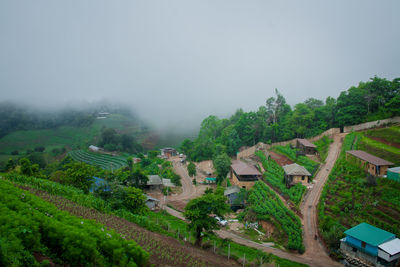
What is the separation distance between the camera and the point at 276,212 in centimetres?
2405

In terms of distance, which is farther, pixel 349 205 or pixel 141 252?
pixel 349 205

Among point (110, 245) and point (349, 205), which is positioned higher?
point (110, 245)

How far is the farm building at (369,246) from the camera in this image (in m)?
16.0

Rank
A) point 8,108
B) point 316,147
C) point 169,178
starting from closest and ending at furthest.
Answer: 1. point 316,147
2. point 169,178
3. point 8,108

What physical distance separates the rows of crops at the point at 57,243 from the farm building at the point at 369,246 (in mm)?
16008

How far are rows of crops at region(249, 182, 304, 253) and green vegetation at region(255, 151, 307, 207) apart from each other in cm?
123

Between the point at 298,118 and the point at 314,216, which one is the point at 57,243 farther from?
the point at 298,118

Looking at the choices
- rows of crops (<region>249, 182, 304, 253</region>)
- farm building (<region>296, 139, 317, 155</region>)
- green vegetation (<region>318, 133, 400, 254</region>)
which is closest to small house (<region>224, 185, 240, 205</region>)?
rows of crops (<region>249, 182, 304, 253</region>)

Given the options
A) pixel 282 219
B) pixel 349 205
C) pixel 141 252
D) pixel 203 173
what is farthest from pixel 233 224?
pixel 203 173

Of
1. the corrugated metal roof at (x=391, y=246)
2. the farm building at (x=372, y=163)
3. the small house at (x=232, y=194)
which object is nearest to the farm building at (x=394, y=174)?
the farm building at (x=372, y=163)

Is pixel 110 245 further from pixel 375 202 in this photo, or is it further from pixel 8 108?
pixel 8 108

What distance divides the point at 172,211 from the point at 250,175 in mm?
12779

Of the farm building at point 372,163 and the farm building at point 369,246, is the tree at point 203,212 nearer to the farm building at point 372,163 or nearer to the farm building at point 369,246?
the farm building at point 369,246

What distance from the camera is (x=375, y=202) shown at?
20578mm
